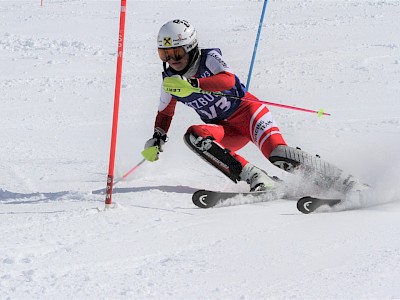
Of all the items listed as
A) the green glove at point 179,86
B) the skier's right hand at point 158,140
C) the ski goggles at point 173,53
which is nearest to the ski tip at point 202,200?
the green glove at point 179,86

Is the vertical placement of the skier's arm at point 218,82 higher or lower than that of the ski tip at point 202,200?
higher

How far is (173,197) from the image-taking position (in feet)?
16.2

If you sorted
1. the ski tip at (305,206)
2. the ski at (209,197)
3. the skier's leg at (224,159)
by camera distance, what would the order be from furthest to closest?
1. the skier's leg at (224,159)
2. the ski at (209,197)
3. the ski tip at (305,206)

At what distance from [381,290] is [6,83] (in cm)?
869

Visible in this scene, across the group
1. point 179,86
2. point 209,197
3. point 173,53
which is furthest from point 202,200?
point 173,53

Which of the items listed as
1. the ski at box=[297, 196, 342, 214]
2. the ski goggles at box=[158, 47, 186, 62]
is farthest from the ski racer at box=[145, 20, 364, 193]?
the ski at box=[297, 196, 342, 214]

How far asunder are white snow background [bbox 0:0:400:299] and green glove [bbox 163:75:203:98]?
836 mm

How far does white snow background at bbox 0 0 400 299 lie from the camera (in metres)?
2.98

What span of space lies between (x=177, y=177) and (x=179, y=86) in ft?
4.38

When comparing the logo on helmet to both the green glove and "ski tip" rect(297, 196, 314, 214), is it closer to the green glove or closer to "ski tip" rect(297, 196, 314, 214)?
the green glove

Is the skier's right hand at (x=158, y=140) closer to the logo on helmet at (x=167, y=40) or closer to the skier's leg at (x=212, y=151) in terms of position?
the skier's leg at (x=212, y=151)

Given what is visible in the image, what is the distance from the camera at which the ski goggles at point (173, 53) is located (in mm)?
4961

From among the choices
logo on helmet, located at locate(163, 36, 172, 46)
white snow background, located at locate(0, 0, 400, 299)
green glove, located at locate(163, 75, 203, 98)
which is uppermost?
logo on helmet, located at locate(163, 36, 172, 46)

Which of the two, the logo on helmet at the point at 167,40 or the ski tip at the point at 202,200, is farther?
the logo on helmet at the point at 167,40
